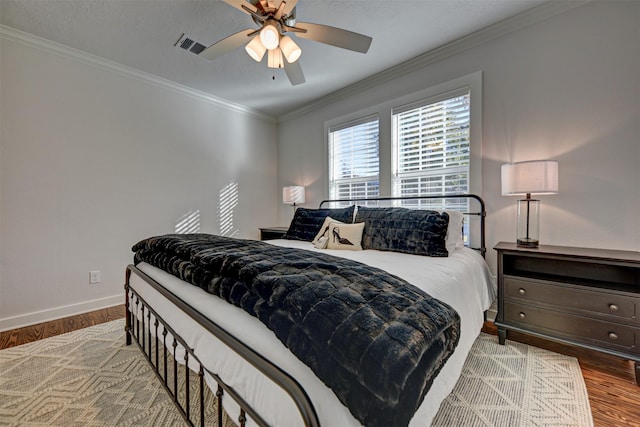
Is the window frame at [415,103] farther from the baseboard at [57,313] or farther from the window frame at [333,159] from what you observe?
the baseboard at [57,313]

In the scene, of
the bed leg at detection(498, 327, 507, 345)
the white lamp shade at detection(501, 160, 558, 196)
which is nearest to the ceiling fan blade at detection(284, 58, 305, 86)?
the white lamp shade at detection(501, 160, 558, 196)

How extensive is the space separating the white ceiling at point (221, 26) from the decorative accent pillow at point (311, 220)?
1.63 m

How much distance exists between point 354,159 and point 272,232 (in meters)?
1.59

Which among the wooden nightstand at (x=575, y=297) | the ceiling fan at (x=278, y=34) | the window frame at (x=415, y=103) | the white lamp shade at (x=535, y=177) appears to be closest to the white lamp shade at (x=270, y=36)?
the ceiling fan at (x=278, y=34)

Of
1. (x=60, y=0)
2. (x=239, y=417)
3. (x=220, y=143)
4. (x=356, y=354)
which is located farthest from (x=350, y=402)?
(x=220, y=143)

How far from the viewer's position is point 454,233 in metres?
2.23

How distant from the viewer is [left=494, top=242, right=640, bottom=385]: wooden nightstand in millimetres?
1626

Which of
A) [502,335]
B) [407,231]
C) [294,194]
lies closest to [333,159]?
[294,194]

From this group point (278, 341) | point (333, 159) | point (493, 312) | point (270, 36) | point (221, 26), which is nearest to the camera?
point (278, 341)

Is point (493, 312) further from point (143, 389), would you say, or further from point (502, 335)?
point (143, 389)

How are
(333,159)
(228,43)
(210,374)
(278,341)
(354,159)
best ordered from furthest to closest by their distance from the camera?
(333,159) → (354,159) → (228,43) → (210,374) → (278,341)

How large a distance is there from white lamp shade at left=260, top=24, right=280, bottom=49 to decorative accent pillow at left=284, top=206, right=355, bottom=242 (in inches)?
62.3

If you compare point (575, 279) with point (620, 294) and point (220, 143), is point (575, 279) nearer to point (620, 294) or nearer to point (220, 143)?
point (620, 294)

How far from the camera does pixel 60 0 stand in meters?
2.03
